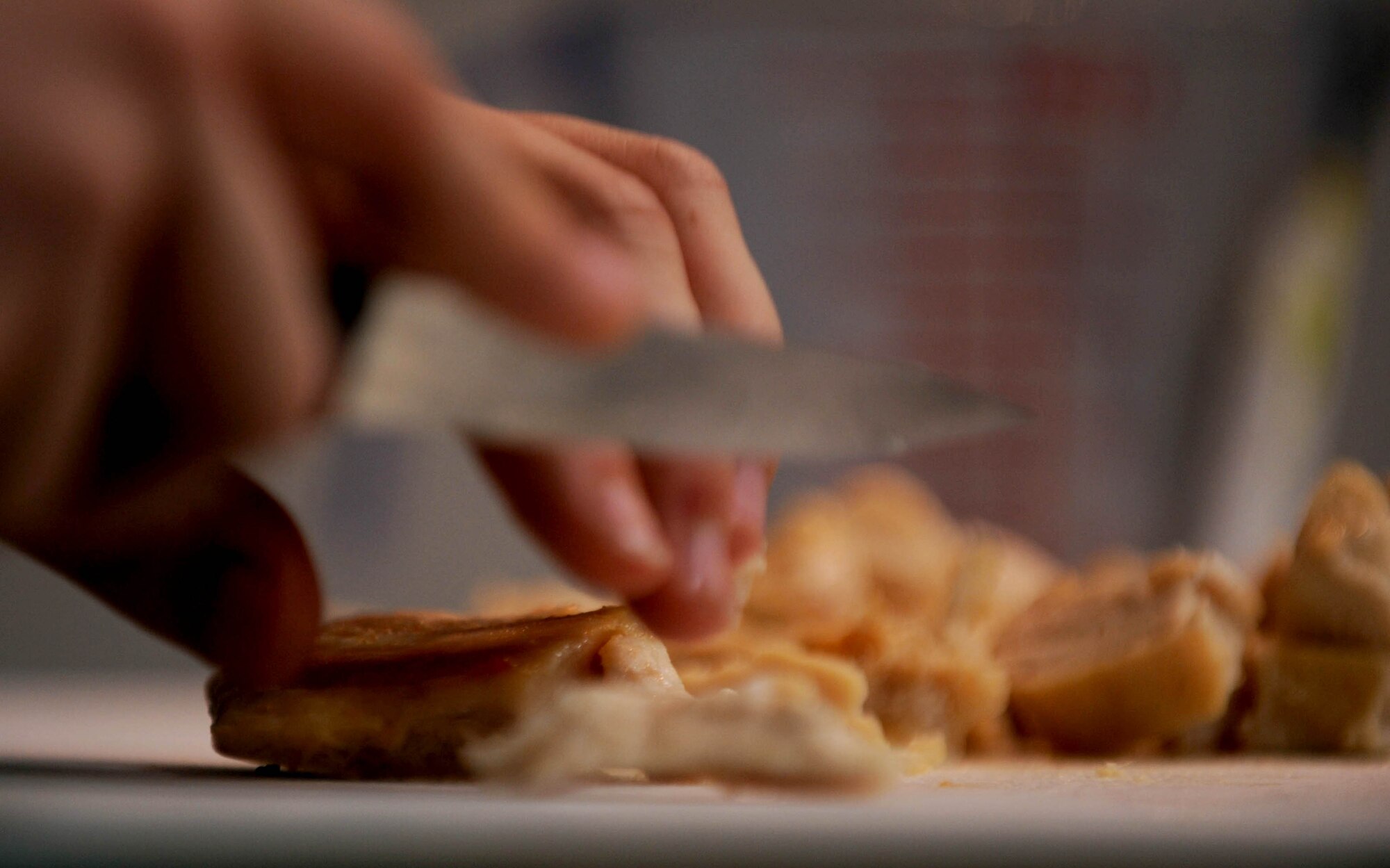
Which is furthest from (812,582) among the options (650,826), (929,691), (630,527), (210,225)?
(210,225)

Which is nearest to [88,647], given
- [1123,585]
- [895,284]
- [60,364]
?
[895,284]

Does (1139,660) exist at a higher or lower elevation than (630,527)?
lower

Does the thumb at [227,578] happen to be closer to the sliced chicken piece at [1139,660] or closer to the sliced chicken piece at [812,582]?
the sliced chicken piece at [812,582]

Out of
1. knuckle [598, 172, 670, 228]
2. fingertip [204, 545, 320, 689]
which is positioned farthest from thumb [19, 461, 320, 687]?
knuckle [598, 172, 670, 228]

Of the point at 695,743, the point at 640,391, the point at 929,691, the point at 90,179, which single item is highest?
the point at 90,179

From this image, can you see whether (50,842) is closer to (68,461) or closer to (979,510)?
(68,461)

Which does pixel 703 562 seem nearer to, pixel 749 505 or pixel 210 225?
pixel 749 505

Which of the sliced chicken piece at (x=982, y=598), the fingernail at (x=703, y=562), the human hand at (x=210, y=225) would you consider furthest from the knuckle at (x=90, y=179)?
the sliced chicken piece at (x=982, y=598)
